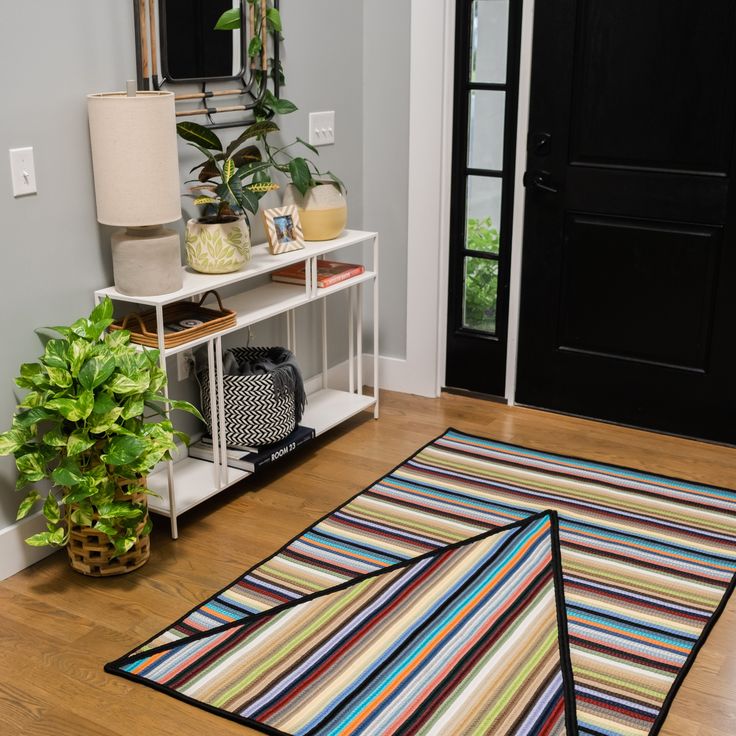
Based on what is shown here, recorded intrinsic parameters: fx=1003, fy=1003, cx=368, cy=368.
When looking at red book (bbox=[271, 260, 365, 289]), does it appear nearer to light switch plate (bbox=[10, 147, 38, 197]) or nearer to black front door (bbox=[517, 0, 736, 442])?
black front door (bbox=[517, 0, 736, 442])

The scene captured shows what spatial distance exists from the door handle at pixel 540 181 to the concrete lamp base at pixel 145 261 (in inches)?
55.2

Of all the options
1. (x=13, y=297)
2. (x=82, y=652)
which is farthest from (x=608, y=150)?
(x=82, y=652)

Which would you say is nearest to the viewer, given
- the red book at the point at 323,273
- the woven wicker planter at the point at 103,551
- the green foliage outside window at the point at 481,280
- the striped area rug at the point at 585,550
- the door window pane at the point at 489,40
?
the striped area rug at the point at 585,550

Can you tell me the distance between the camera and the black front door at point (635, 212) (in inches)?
126

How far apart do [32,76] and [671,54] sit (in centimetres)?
195

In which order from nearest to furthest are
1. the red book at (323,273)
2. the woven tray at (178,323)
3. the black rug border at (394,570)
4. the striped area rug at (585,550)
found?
the black rug border at (394,570) < the striped area rug at (585,550) < the woven tray at (178,323) < the red book at (323,273)

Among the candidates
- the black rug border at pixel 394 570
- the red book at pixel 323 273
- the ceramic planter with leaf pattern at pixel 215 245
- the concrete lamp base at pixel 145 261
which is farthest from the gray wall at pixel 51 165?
the black rug border at pixel 394 570

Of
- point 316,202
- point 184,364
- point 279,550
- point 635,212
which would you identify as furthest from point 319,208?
point 279,550

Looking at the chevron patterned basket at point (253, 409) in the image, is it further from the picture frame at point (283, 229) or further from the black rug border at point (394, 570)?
the black rug border at point (394, 570)

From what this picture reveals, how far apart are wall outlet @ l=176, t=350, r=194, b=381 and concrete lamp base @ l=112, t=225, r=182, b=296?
446mm

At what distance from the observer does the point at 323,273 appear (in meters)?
3.39

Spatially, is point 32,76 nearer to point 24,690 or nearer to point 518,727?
point 24,690

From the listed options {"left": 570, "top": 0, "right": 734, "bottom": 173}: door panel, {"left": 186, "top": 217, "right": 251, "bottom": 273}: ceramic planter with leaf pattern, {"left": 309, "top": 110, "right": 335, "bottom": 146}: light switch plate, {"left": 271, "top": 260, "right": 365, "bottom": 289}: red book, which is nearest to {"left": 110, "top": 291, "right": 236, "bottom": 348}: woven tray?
{"left": 186, "top": 217, "right": 251, "bottom": 273}: ceramic planter with leaf pattern

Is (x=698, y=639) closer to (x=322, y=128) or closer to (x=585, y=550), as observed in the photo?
(x=585, y=550)
